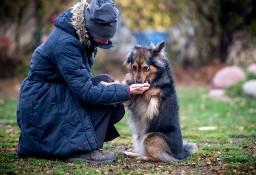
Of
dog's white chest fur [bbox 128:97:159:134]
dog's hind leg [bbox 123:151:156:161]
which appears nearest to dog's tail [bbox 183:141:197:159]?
dog's hind leg [bbox 123:151:156:161]

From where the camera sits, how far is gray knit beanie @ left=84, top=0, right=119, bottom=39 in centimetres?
547

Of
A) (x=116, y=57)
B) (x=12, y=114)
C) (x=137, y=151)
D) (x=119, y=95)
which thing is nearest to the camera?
(x=119, y=95)

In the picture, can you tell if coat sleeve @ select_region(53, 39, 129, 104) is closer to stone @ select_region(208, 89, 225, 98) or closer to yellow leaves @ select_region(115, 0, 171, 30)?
stone @ select_region(208, 89, 225, 98)

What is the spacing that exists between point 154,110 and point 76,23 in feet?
5.11

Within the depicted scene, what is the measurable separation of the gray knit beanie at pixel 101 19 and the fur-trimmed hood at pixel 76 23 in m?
0.07

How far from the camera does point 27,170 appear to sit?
5328 millimetres

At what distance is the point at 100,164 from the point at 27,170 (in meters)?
0.96

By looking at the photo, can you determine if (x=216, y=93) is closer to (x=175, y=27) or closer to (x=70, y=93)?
(x=175, y=27)

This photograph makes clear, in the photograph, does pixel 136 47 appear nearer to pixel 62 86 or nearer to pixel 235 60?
pixel 62 86

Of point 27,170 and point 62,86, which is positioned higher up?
point 62,86

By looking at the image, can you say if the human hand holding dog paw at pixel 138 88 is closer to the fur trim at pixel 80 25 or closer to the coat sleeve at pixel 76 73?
the coat sleeve at pixel 76 73

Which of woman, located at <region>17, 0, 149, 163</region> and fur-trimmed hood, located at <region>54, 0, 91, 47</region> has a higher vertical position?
fur-trimmed hood, located at <region>54, 0, 91, 47</region>

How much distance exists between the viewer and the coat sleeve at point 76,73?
5.49 meters

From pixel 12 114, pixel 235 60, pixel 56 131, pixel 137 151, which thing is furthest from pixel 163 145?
pixel 235 60
